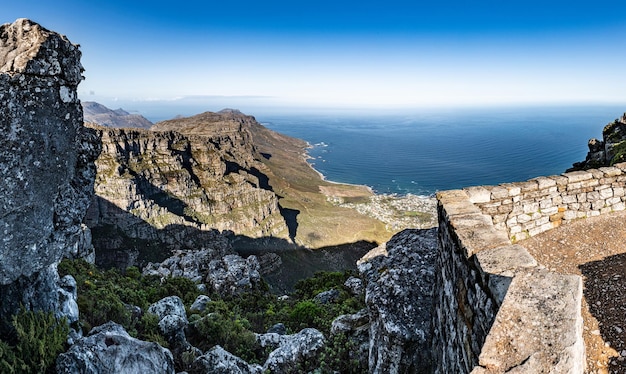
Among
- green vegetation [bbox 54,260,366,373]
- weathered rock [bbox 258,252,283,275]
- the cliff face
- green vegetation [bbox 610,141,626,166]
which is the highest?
green vegetation [bbox 610,141,626,166]

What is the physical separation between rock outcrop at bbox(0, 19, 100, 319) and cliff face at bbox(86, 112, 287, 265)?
78.8m

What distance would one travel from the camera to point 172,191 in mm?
99062

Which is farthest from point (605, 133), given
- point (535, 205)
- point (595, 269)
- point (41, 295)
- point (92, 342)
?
point (41, 295)

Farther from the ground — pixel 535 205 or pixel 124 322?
pixel 535 205

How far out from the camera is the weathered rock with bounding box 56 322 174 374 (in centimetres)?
516

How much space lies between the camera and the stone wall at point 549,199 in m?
6.64

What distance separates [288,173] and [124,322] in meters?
165

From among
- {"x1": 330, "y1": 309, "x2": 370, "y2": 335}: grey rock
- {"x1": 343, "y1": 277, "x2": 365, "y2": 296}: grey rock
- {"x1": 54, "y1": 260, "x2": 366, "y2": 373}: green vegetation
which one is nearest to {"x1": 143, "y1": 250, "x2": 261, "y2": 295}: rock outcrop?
{"x1": 343, "y1": 277, "x2": 365, "y2": 296}: grey rock

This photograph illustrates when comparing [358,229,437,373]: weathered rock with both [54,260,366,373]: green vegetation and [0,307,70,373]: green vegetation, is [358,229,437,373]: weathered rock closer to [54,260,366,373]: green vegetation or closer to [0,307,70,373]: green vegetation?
[54,260,366,373]: green vegetation

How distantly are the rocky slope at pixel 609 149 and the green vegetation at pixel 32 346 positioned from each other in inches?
558

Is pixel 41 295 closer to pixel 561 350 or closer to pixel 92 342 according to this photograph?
pixel 92 342

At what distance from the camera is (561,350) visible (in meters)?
2.38

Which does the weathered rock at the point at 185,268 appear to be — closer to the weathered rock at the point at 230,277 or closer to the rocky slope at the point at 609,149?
the weathered rock at the point at 230,277

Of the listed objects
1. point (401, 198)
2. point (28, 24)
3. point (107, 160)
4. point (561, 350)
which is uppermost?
point (28, 24)
